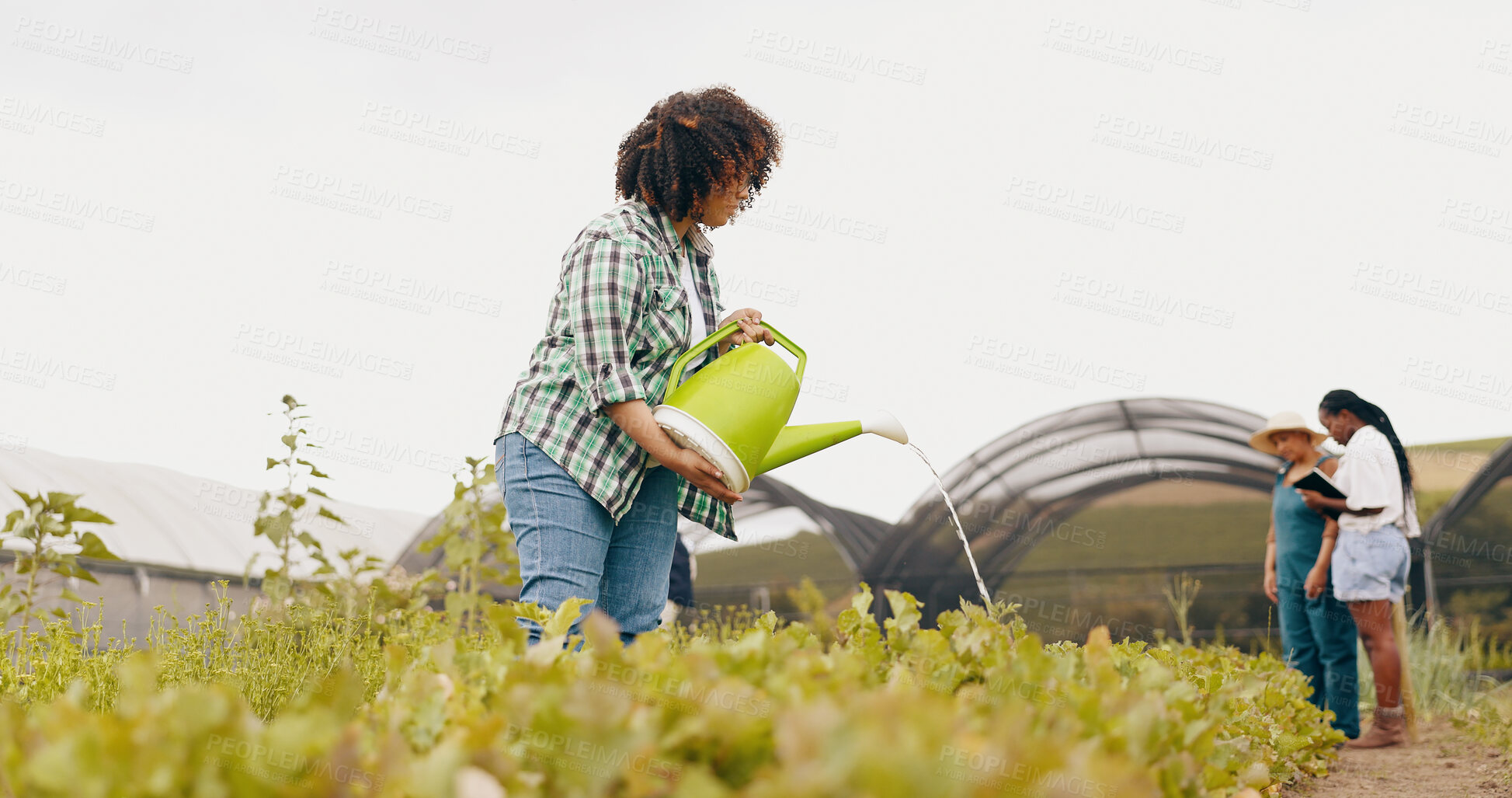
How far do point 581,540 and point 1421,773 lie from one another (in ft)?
11.1

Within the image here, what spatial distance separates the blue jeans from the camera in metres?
1.86

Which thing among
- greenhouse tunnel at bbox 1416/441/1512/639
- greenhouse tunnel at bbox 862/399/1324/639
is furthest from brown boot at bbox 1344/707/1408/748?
greenhouse tunnel at bbox 1416/441/1512/639

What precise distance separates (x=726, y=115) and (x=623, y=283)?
18.4 inches

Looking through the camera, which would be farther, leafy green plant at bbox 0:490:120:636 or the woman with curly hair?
leafy green plant at bbox 0:490:120:636

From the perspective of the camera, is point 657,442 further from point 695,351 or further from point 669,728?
point 669,728

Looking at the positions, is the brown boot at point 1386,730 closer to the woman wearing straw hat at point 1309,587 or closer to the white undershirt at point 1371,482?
the woman wearing straw hat at point 1309,587

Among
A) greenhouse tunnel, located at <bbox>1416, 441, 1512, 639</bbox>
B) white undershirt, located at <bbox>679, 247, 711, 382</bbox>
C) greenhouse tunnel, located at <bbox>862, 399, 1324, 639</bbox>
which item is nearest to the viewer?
white undershirt, located at <bbox>679, 247, 711, 382</bbox>

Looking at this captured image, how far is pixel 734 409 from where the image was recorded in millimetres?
1939

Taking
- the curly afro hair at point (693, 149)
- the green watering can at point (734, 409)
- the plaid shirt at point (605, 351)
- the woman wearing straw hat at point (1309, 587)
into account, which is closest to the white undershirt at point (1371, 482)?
the woman wearing straw hat at point (1309, 587)

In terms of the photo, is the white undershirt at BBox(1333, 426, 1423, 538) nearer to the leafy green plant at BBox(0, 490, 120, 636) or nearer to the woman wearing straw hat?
the woman wearing straw hat

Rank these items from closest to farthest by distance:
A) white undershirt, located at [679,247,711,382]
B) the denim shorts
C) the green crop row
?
1. the green crop row
2. white undershirt, located at [679,247,711,382]
3. the denim shorts

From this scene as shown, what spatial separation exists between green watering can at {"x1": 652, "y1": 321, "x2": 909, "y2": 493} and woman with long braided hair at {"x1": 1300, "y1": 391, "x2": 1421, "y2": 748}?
3.27 m

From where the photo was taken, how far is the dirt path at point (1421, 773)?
10.0 feet

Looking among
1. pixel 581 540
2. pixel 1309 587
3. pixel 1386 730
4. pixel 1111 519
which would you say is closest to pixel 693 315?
pixel 581 540
